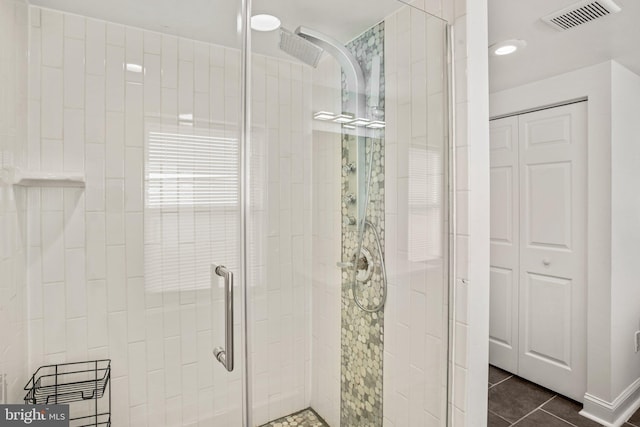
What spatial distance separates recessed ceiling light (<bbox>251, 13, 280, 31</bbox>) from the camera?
3.60 ft

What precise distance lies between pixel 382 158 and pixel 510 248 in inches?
79.5

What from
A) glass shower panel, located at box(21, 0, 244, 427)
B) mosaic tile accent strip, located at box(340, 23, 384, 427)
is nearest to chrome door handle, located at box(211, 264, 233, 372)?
glass shower panel, located at box(21, 0, 244, 427)

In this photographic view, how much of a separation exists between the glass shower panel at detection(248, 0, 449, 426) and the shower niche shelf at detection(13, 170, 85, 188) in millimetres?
842

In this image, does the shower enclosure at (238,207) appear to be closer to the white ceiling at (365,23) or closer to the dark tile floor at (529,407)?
the white ceiling at (365,23)

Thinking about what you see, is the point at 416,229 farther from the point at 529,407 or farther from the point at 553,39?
the point at 529,407

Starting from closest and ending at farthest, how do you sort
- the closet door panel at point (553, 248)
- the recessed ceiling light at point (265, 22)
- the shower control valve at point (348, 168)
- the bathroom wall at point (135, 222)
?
the recessed ceiling light at point (265, 22), the shower control valve at point (348, 168), the bathroom wall at point (135, 222), the closet door panel at point (553, 248)

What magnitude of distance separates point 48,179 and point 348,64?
4.06 feet

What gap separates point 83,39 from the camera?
143 centimetres

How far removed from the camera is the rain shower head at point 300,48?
111cm

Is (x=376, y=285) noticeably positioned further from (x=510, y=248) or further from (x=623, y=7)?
(x=510, y=248)

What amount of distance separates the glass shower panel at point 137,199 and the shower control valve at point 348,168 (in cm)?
45

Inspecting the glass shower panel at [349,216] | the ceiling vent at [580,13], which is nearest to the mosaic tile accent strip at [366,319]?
the glass shower panel at [349,216]

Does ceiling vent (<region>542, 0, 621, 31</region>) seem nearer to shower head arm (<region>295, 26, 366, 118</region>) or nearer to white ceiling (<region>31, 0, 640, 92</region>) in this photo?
white ceiling (<region>31, 0, 640, 92</region>)

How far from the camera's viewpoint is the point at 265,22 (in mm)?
1099
